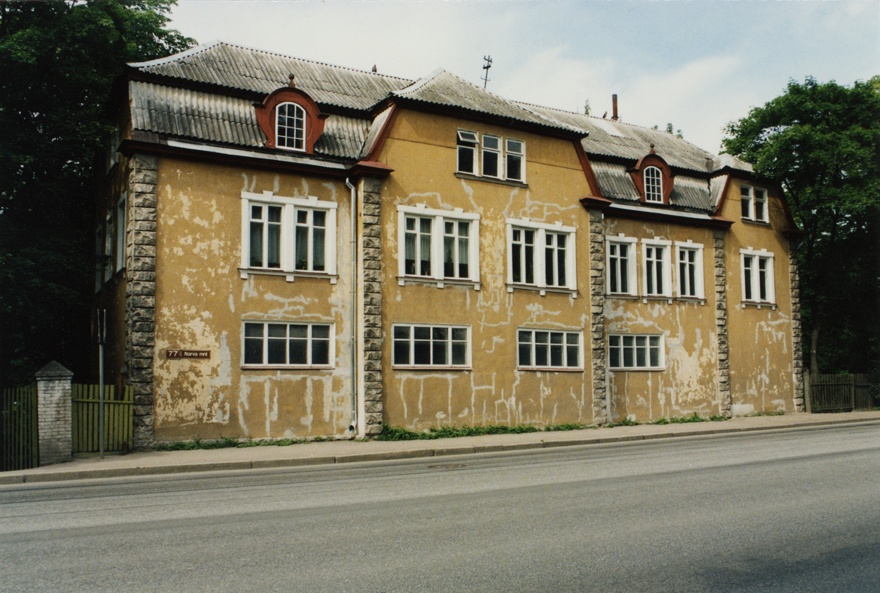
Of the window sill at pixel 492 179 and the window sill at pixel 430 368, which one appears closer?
the window sill at pixel 430 368

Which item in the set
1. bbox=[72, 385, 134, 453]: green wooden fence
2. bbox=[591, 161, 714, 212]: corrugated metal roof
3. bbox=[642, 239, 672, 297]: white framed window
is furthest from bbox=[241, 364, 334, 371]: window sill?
bbox=[642, 239, 672, 297]: white framed window

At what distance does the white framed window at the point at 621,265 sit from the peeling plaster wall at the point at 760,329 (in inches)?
194

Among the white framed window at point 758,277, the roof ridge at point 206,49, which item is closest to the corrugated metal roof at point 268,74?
the roof ridge at point 206,49

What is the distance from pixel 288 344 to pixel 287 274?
1.88 m

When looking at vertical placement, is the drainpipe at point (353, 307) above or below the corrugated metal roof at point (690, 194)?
below

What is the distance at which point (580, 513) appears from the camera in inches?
356

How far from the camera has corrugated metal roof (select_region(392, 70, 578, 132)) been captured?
24.2 metres

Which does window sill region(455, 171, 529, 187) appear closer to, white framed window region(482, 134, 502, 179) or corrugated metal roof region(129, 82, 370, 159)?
white framed window region(482, 134, 502, 179)

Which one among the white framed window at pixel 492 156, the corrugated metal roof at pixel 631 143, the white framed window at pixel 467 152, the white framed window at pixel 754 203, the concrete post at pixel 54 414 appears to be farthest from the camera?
the white framed window at pixel 754 203

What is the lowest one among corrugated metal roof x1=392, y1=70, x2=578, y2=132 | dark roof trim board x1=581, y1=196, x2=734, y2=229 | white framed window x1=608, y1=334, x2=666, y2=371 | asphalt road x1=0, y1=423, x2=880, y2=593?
asphalt road x1=0, y1=423, x2=880, y2=593

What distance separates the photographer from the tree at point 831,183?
34.2 metres

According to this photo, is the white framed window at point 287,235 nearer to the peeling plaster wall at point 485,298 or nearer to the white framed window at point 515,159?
the peeling plaster wall at point 485,298

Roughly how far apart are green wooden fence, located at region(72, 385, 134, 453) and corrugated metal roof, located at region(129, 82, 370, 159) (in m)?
6.66

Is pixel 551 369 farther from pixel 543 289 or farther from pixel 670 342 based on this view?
pixel 670 342
